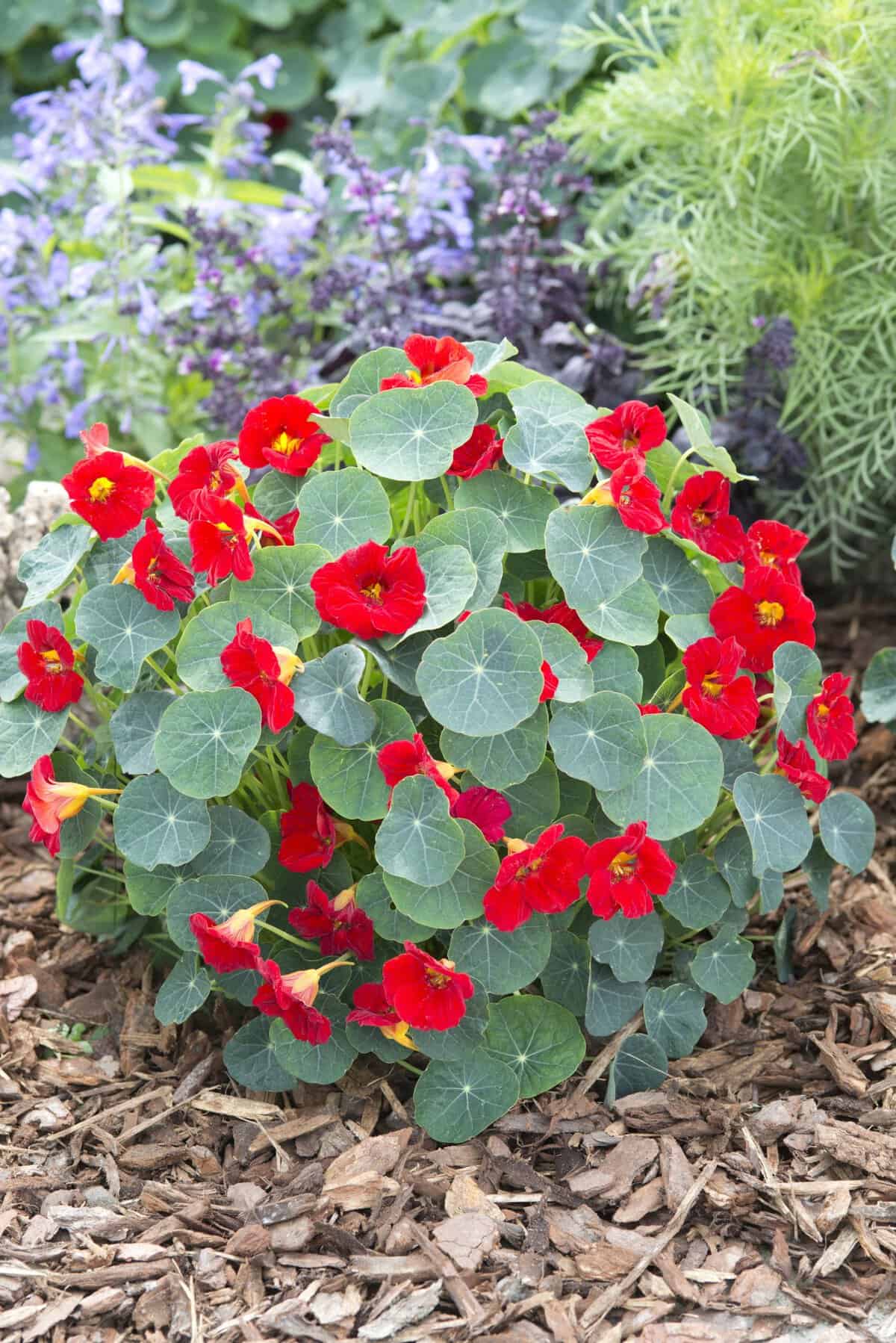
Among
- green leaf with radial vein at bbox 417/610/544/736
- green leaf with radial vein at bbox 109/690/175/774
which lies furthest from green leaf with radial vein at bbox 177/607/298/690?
green leaf with radial vein at bbox 417/610/544/736

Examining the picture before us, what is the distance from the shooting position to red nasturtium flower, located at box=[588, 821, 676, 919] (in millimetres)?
1731

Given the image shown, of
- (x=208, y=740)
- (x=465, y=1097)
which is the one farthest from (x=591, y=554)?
(x=465, y=1097)

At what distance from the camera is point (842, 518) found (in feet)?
10.9

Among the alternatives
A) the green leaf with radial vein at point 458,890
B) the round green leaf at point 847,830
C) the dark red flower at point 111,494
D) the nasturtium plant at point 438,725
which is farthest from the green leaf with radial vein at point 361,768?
the round green leaf at point 847,830

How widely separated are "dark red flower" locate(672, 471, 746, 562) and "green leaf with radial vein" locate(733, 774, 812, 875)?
341 mm

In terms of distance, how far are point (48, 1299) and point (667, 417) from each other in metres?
2.53

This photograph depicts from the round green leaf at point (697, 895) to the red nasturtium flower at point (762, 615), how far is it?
316 mm

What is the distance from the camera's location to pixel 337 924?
74.7 inches

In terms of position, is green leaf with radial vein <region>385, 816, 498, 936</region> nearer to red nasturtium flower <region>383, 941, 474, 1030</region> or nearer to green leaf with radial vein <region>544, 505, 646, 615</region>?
red nasturtium flower <region>383, 941, 474, 1030</region>

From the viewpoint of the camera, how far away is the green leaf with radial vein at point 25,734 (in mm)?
1906

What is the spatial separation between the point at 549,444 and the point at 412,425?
207mm

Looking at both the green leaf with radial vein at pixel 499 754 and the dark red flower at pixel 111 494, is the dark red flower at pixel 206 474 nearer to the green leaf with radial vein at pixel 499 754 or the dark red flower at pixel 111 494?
the dark red flower at pixel 111 494

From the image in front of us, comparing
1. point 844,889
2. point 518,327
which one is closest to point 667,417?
point 518,327

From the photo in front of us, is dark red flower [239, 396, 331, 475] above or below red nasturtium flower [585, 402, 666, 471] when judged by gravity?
below
